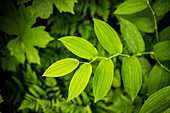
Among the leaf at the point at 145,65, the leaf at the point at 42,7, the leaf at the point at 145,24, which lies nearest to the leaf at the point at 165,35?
the leaf at the point at 145,24

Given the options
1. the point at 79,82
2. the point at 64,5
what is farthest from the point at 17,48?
the point at 79,82

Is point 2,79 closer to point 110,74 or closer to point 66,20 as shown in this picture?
point 66,20

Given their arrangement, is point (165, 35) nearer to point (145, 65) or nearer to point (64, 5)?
point (145, 65)

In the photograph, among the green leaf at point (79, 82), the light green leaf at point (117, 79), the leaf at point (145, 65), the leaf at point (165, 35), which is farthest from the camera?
the light green leaf at point (117, 79)

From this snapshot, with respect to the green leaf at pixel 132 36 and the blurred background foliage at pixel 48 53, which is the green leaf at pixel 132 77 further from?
the blurred background foliage at pixel 48 53

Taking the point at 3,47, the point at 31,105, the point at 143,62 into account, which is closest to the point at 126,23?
the point at 143,62

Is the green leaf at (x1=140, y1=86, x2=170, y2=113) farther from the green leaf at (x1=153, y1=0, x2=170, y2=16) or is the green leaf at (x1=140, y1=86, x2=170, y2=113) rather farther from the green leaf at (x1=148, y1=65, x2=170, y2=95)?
the green leaf at (x1=153, y1=0, x2=170, y2=16)
